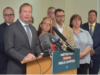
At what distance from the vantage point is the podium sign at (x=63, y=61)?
5.04 feet

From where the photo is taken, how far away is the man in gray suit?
1.75 meters

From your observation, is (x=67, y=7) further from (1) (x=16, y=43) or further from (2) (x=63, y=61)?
(2) (x=63, y=61)

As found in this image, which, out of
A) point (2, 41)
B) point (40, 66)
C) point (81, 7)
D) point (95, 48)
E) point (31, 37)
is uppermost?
point (81, 7)

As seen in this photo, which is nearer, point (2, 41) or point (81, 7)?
point (2, 41)

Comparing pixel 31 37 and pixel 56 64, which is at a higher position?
pixel 31 37

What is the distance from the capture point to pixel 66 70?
168 centimetres

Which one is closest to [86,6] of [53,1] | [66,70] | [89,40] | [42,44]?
[53,1]

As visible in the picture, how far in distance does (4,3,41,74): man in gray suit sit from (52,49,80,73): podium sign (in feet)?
1.17

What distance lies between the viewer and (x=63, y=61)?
1.59 meters

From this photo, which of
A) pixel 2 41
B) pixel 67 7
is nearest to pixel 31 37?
pixel 2 41

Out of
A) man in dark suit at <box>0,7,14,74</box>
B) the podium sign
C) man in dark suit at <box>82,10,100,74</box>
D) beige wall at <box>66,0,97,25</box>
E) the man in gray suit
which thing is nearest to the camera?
the podium sign

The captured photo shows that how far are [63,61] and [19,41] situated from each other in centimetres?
63

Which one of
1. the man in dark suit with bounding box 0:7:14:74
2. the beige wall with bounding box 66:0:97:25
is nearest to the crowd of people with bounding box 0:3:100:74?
the man in dark suit with bounding box 0:7:14:74

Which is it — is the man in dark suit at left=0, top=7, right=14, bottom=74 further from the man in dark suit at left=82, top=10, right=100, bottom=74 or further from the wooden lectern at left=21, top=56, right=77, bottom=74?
the man in dark suit at left=82, top=10, right=100, bottom=74
